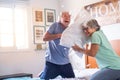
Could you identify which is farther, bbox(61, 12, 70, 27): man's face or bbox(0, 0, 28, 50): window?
bbox(0, 0, 28, 50): window

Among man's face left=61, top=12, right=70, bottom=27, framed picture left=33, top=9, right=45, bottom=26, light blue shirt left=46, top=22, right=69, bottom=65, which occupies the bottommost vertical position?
light blue shirt left=46, top=22, right=69, bottom=65

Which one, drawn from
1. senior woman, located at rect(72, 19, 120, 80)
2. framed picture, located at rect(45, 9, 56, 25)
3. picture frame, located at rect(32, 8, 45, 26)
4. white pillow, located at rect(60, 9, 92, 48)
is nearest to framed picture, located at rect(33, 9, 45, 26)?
picture frame, located at rect(32, 8, 45, 26)

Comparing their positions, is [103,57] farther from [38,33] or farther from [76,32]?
[38,33]

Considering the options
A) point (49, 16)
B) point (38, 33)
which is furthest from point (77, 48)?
point (49, 16)

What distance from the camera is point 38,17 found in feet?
17.9

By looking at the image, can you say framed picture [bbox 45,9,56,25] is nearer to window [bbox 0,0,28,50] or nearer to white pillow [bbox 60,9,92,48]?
window [bbox 0,0,28,50]

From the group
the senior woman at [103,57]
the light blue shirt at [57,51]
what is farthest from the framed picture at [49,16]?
the senior woman at [103,57]

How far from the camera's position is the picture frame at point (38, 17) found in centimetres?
542

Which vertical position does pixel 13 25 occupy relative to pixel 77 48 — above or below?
above

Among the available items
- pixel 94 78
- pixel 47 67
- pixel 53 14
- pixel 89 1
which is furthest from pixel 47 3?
pixel 94 78

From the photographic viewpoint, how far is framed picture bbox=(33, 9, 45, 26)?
5418 mm

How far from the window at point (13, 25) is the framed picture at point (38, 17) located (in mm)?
198

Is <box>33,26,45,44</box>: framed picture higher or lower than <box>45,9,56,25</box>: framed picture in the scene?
lower

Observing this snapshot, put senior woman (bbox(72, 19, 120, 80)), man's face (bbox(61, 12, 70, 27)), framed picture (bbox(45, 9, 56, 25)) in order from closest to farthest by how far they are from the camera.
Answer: senior woman (bbox(72, 19, 120, 80)), man's face (bbox(61, 12, 70, 27)), framed picture (bbox(45, 9, 56, 25))
